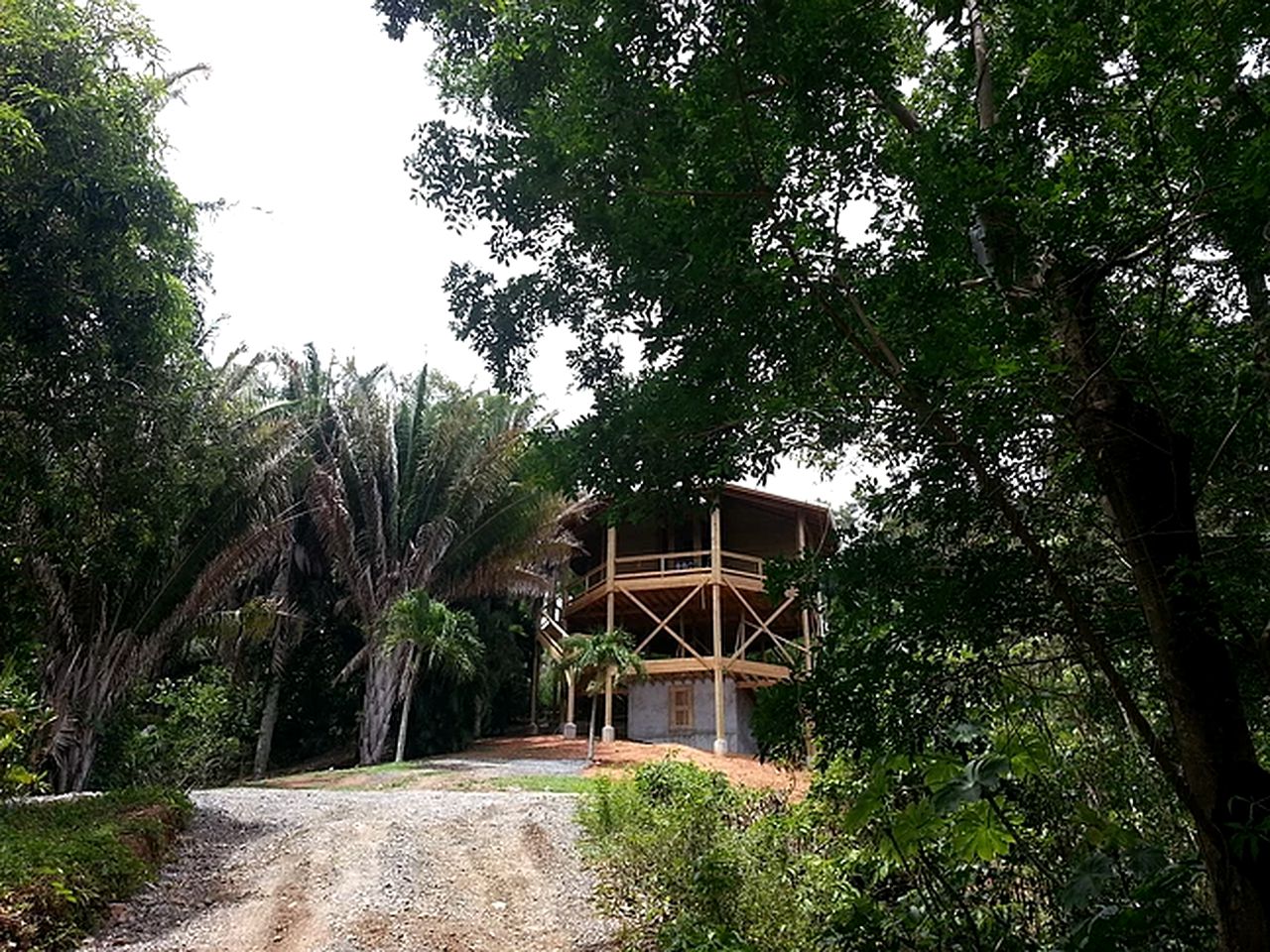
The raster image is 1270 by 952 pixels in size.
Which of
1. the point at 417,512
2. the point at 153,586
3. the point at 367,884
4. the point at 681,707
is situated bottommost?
the point at 367,884

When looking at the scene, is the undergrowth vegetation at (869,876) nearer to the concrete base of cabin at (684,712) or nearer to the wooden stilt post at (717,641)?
the wooden stilt post at (717,641)

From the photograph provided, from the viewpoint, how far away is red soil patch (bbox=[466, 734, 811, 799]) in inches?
583

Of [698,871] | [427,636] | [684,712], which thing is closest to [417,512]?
[427,636]

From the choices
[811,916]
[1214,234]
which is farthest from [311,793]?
[1214,234]

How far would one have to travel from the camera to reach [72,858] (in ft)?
19.0

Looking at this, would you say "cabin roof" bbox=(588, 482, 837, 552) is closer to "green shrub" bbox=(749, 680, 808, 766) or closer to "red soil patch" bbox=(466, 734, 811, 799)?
"red soil patch" bbox=(466, 734, 811, 799)

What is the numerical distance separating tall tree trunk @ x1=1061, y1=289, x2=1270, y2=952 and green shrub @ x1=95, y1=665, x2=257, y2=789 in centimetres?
1388

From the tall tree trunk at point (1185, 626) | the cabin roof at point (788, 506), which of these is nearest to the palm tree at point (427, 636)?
the cabin roof at point (788, 506)

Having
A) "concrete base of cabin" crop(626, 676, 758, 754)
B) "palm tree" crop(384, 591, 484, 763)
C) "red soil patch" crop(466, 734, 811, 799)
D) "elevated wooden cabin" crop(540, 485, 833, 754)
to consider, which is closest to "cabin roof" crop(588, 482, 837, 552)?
"elevated wooden cabin" crop(540, 485, 833, 754)

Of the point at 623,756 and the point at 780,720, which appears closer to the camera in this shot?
the point at 780,720

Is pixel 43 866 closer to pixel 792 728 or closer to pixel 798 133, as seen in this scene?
pixel 792 728

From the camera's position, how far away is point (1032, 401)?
2705 mm

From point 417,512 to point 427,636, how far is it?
3518 mm

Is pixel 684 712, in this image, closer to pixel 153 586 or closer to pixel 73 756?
pixel 153 586
